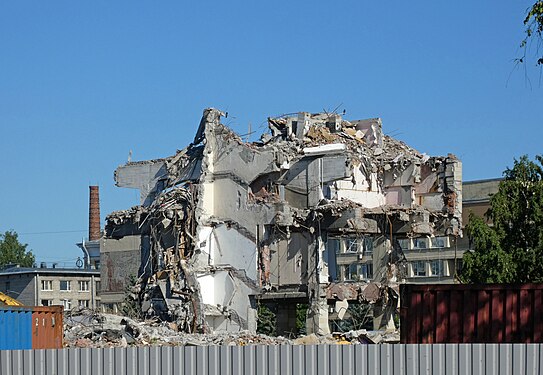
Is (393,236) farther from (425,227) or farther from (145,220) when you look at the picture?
(145,220)

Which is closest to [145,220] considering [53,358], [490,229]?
[490,229]

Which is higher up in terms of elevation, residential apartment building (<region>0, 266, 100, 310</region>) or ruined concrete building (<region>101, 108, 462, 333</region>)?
ruined concrete building (<region>101, 108, 462, 333</region>)

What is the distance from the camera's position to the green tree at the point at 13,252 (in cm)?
11019

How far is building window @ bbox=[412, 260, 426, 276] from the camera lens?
8050 cm

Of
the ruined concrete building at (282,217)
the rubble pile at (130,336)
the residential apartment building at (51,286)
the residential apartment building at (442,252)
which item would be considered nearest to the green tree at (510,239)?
the ruined concrete building at (282,217)

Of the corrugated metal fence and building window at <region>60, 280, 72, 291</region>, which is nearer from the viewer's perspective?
the corrugated metal fence

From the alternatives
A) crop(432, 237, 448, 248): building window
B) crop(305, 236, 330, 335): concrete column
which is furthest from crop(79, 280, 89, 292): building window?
crop(305, 236, 330, 335): concrete column

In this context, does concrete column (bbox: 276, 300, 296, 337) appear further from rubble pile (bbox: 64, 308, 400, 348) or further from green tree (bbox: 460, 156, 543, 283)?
green tree (bbox: 460, 156, 543, 283)

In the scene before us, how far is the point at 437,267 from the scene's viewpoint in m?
79.7

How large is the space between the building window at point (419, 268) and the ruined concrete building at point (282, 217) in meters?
38.0

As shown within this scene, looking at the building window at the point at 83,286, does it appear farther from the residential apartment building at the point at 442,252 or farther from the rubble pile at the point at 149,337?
the rubble pile at the point at 149,337

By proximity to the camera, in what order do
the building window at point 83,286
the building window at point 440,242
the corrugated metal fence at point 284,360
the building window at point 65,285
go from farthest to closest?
the building window at point 83,286
the building window at point 65,285
the building window at point 440,242
the corrugated metal fence at point 284,360

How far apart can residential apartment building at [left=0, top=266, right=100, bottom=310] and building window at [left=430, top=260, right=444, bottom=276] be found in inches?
996

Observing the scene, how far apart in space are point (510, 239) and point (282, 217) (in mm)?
16930
